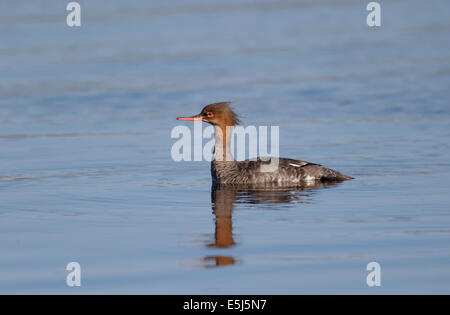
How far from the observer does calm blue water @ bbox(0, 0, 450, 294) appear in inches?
330

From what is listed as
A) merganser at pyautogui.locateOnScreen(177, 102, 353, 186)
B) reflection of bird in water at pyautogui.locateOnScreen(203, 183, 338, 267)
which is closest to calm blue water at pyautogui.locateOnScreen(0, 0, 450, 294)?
reflection of bird in water at pyautogui.locateOnScreen(203, 183, 338, 267)

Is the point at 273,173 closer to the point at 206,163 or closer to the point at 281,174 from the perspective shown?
the point at 281,174

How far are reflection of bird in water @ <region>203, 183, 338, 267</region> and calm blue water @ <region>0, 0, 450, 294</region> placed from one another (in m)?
0.05

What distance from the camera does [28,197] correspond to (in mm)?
11586

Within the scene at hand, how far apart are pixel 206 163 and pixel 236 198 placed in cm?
310

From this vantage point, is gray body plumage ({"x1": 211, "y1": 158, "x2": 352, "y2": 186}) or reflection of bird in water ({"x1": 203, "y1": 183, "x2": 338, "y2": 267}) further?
gray body plumage ({"x1": 211, "y1": 158, "x2": 352, "y2": 186})

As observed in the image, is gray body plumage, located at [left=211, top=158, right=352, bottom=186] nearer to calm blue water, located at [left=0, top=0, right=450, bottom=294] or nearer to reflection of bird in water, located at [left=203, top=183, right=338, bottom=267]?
reflection of bird in water, located at [left=203, top=183, right=338, bottom=267]

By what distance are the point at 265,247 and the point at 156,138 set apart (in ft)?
24.2

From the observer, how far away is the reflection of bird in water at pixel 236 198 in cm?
942

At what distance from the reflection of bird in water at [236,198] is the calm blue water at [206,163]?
47mm

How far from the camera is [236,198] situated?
1166 cm
